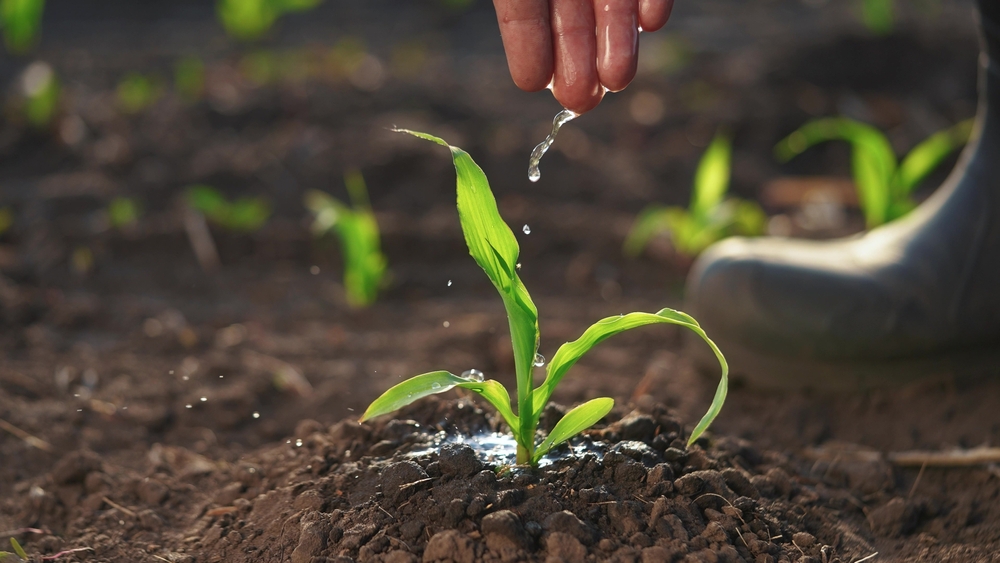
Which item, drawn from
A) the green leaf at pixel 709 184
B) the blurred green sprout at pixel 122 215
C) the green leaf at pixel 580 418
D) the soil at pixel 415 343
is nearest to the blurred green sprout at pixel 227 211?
the soil at pixel 415 343

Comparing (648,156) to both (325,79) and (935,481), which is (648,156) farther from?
(935,481)

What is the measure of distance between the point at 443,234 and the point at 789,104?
1895 millimetres

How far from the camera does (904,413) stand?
6.18 feet

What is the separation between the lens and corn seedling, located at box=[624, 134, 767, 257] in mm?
2611

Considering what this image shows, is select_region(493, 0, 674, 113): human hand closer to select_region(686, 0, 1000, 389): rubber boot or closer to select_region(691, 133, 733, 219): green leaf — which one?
select_region(686, 0, 1000, 389): rubber boot

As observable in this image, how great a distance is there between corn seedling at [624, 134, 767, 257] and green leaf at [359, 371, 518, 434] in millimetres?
1466

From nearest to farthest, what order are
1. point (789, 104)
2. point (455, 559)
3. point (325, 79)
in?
point (455, 559)
point (789, 104)
point (325, 79)

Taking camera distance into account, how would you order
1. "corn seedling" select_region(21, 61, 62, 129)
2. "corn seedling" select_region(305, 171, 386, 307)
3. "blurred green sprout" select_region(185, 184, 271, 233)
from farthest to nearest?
"corn seedling" select_region(21, 61, 62, 129) < "blurred green sprout" select_region(185, 184, 271, 233) < "corn seedling" select_region(305, 171, 386, 307)

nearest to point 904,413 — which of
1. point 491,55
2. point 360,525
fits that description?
point 360,525

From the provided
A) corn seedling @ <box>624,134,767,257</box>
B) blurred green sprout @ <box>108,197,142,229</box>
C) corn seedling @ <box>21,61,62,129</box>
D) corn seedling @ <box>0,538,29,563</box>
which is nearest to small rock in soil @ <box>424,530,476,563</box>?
corn seedling @ <box>0,538,29,563</box>

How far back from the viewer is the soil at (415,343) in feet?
4.06

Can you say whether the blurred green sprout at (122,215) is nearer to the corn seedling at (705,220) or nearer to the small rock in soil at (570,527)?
the corn seedling at (705,220)

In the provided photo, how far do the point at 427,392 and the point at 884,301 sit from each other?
122cm

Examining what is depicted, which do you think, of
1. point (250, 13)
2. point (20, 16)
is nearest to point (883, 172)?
point (250, 13)
